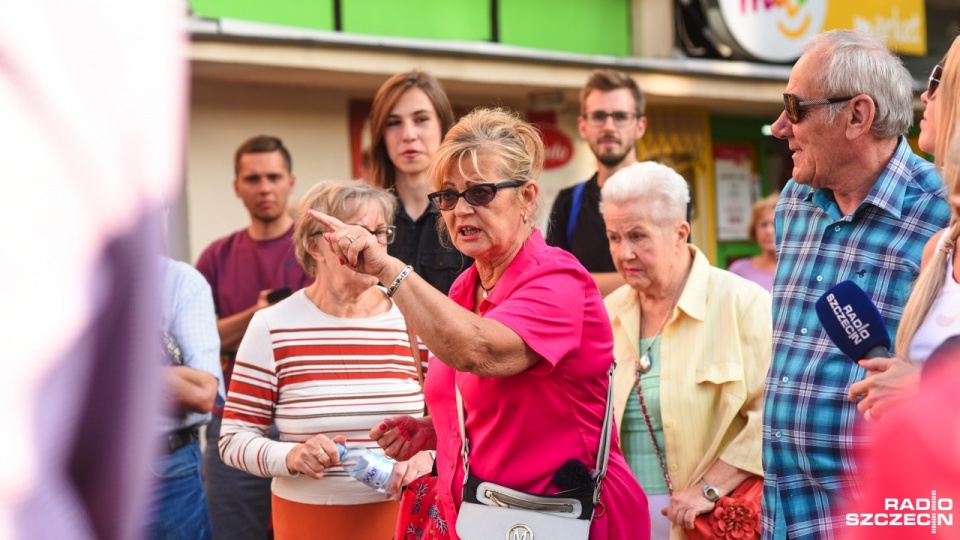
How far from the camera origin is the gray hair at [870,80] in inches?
129

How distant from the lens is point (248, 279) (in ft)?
19.1

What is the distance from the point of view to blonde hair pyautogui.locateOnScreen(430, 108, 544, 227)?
3.21 meters

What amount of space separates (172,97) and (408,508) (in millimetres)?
2750

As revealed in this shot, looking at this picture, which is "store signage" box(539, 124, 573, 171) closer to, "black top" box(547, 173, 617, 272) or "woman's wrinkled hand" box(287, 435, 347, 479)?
"black top" box(547, 173, 617, 272)

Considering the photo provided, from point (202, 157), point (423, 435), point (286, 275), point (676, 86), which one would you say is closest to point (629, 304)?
point (423, 435)

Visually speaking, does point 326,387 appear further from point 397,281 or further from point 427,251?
point 397,281

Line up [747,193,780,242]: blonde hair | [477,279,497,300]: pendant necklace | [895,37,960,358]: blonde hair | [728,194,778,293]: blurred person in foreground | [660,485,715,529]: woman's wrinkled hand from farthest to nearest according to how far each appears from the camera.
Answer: [747,193,780,242]: blonde hair → [728,194,778,293]: blurred person in foreground → [660,485,715,529]: woman's wrinkled hand → [477,279,497,300]: pendant necklace → [895,37,960,358]: blonde hair

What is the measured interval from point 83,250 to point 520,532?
2.29 m

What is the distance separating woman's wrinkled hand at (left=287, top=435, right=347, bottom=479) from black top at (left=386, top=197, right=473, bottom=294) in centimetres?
95

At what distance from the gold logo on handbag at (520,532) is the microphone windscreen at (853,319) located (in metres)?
0.96

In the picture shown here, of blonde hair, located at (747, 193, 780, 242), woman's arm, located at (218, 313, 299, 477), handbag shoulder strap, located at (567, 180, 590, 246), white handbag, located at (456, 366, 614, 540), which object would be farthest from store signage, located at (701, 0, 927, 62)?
white handbag, located at (456, 366, 614, 540)

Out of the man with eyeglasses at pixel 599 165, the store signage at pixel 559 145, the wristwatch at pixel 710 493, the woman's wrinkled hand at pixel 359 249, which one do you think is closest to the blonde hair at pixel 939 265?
the woman's wrinkled hand at pixel 359 249

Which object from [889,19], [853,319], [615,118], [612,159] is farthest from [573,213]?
[889,19]

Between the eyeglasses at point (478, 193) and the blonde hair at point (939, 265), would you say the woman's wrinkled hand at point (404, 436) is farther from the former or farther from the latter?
the blonde hair at point (939, 265)
